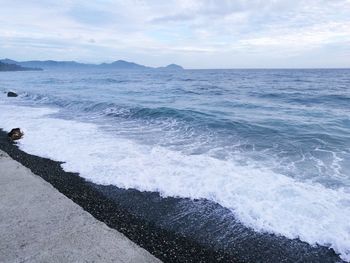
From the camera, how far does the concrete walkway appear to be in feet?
14.1

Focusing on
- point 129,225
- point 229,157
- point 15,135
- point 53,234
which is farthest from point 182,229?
point 15,135

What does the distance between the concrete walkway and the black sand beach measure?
0.52 metres

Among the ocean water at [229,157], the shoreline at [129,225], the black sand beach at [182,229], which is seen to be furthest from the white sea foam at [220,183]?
the shoreline at [129,225]

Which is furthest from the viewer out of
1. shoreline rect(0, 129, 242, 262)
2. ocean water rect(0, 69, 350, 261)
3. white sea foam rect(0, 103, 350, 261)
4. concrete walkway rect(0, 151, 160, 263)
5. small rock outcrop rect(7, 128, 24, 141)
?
small rock outcrop rect(7, 128, 24, 141)

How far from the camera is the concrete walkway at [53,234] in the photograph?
14.1 feet

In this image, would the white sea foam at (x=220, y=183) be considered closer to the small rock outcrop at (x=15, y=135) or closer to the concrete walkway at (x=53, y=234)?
the small rock outcrop at (x=15, y=135)

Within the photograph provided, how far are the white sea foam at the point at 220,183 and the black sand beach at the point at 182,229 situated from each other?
0.30 meters

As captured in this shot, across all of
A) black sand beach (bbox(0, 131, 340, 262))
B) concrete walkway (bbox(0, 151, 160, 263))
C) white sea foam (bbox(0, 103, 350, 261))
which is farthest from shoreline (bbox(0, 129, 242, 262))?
white sea foam (bbox(0, 103, 350, 261))

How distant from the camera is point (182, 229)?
A: 5641 mm

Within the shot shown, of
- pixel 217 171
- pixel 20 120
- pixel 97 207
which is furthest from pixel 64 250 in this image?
pixel 20 120

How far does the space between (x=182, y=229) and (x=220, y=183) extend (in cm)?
233

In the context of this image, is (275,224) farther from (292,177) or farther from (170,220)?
(292,177)

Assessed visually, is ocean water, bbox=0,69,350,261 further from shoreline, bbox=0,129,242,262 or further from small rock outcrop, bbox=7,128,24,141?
shoreline, bbox=0,129,242,262

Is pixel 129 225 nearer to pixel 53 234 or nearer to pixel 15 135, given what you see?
pixel 53 234
